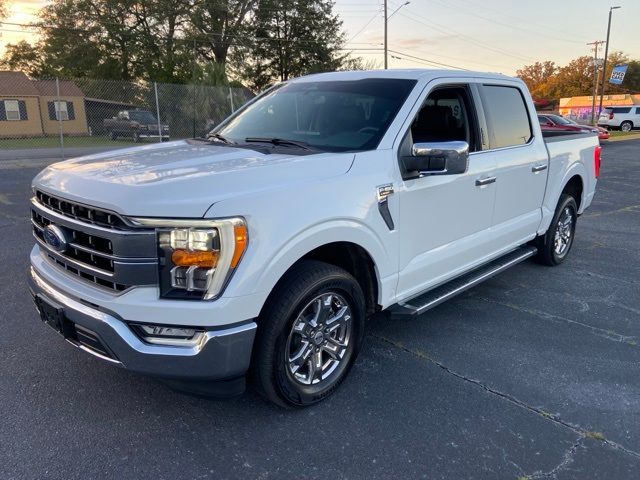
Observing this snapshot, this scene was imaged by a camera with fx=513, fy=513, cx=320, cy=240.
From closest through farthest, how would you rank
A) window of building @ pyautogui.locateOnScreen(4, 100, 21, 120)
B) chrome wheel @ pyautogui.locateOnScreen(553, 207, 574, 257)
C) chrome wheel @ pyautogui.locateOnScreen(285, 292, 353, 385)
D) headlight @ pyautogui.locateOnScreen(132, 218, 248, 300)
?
headlight @ pyautogui.locateOnScreen(132, 218, 248, 300)
chrome wheel @ pyautogui.locateOnScreen(285, 292, 353, 385)
chrome wheel @ pyautogui.locateOnScreen(553, 207, 574, 257)
window of building @ pyautogui.locateOnScreen(4, 100, 21, 120)

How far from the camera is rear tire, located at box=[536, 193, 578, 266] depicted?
5.56m

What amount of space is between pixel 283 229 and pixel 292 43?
142ft

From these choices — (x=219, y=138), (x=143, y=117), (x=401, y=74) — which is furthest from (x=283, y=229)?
(x=143, y=117)

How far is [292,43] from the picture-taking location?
42500mm

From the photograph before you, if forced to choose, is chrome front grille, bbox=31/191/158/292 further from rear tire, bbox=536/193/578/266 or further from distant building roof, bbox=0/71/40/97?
distant building roof, bbox=0/71/40/97

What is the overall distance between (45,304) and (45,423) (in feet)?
2.11

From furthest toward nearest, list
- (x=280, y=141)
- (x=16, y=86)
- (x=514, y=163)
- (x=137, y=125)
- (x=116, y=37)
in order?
(x=116, y=37), (x=16, y=86), (x=137, y=125), (x=514, y=163), (x=280, y=141)

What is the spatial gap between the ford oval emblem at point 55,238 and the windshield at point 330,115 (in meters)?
1.46

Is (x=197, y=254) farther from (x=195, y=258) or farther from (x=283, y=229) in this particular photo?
(x=283, y=229)

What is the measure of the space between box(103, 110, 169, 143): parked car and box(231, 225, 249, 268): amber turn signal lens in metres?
18.1

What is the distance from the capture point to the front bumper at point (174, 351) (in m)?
2.41

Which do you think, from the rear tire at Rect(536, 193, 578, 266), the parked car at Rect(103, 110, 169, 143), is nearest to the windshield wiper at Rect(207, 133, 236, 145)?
the rear tire at Rect(536, 193, 578, 266)

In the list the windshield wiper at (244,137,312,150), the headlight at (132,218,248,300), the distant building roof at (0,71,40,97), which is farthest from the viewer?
the distant building roof at (0,71,40,97)

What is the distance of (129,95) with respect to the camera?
1992 centimetres
